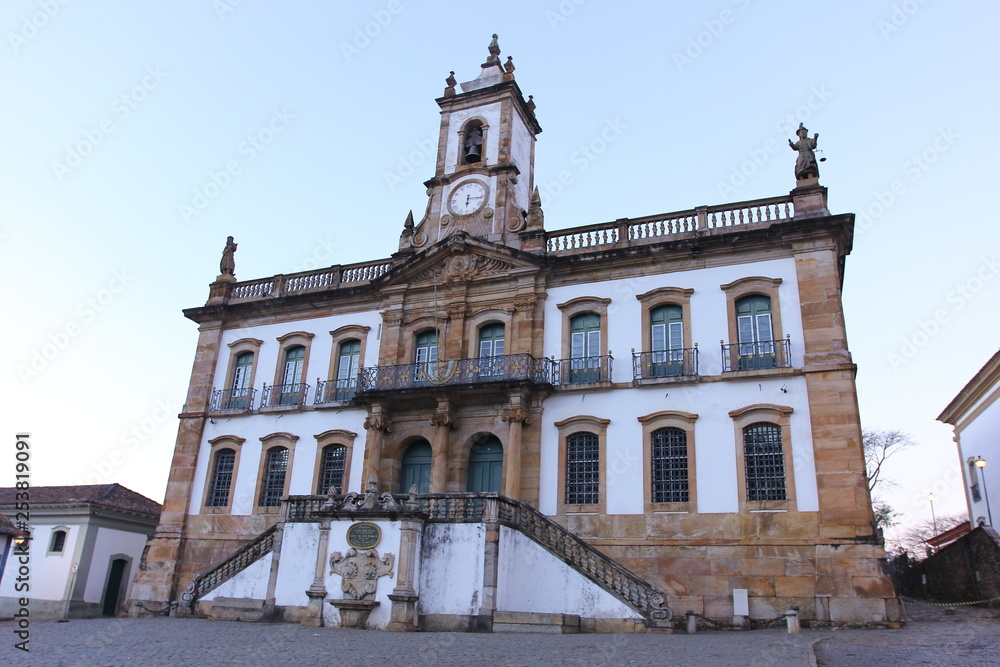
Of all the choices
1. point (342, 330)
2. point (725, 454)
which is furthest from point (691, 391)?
point (342, 330)

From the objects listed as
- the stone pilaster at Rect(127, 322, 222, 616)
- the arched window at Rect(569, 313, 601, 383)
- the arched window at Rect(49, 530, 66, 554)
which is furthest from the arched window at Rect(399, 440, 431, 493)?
the arched window at Rect(49, 530, 66, 554)

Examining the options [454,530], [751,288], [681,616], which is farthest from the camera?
[751,288]

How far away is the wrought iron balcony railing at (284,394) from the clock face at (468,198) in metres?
6.90

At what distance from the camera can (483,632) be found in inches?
543

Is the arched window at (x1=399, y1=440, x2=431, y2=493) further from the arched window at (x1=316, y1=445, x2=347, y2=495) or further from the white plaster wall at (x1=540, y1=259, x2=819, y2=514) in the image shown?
the white plaster wall at (x1=540, y1=259, x2=819, y2=514)

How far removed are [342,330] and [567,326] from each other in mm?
6986

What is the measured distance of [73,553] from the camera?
2464 centimetres

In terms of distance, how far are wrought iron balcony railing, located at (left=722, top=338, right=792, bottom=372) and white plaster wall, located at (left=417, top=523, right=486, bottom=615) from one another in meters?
7.31

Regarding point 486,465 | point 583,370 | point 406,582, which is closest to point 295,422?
point 486,465

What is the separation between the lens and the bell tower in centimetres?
2266

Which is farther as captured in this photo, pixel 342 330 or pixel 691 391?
pixel 342 330

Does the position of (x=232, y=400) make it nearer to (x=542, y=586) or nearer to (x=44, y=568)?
(x=44, y=568)

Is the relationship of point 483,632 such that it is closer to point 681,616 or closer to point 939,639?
point 681,616

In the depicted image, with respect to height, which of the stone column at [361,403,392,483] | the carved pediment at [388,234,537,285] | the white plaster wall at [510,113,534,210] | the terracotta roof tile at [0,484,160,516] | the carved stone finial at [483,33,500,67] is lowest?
the terracotta roof tile at [0,484,160,516]
